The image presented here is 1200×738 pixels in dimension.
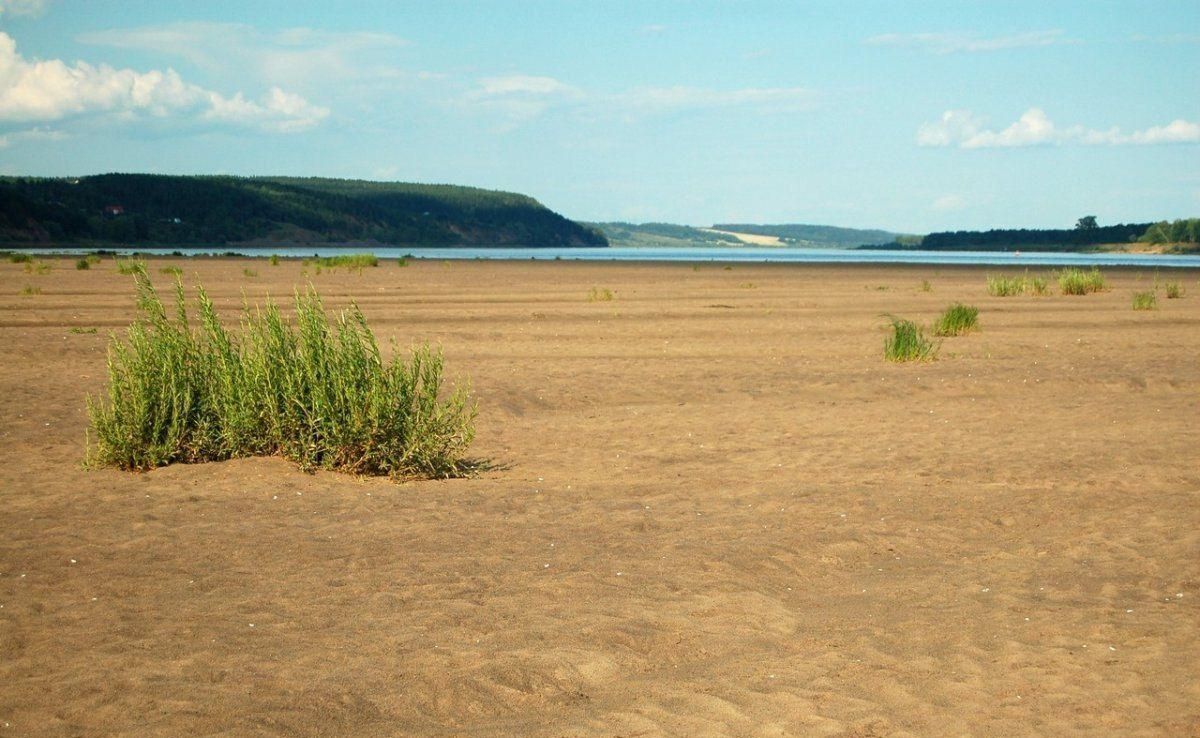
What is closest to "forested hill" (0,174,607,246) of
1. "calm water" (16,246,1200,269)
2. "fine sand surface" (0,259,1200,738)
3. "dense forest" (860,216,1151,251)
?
"calm water" (16,246,1200,269)

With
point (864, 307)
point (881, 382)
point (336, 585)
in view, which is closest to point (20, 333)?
point (881, 382)

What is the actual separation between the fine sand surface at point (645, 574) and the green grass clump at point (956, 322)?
6729mm

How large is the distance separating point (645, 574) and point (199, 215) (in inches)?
6001

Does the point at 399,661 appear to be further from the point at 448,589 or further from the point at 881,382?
the point at 881,382

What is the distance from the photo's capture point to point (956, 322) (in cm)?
2173

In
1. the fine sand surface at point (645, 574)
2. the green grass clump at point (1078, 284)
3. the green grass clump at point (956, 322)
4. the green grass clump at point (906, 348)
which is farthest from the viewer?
the green grass clump at point (1078, 284)

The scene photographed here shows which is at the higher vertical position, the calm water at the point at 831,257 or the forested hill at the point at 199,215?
the forested hill at the point at 199,215

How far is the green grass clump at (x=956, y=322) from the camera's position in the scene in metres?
21.5

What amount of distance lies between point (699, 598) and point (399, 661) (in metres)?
1.76

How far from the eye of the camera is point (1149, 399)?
47.1ft

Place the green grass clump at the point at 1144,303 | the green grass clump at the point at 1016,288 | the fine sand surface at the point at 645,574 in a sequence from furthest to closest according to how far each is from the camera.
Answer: the green grass clump at the point at 1016,288, the green grass clump at the point at 1144,303, the fine sand surface at the point at 645,574

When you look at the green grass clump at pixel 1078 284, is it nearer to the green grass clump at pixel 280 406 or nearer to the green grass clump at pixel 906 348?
the green grass clump at pixel 906 348

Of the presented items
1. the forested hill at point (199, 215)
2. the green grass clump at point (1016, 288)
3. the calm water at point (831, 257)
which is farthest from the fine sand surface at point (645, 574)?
the forested hill at point (199, 215)

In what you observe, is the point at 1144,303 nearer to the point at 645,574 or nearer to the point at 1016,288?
the point at 1016,288
